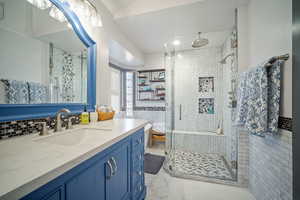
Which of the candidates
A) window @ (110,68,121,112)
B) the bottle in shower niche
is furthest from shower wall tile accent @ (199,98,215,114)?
the bottle in shower niche

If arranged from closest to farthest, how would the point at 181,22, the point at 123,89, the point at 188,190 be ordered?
the point at 188,190, the point at 181,22, the point at 123,89

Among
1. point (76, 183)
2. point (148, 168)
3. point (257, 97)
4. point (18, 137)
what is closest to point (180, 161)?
point (148, 168)

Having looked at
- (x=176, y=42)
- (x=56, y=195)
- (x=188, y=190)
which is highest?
(x=176, y=42)

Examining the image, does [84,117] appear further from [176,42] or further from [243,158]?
[176,42]

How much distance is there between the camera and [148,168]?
2.09m

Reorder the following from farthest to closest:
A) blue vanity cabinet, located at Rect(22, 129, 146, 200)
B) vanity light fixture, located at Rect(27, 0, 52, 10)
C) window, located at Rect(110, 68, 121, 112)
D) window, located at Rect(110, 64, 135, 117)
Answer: window, located at Rect(110, 64, 135, 117), window, located at Rect(110, 68, 121, 112), vanity light fixture, located at Rect(27, 0, 52, 10), blue vanity cabinet, located at Rect(22, 129, 146, 200)

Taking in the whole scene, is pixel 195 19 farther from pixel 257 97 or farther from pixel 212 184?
pixel 212 184

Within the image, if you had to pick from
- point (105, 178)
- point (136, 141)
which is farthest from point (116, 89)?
point (105, 178)

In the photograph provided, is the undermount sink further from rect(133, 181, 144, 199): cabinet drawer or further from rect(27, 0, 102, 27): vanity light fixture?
rect(27, 0, 102, 27): vanity light fixture

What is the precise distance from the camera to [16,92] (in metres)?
0.86

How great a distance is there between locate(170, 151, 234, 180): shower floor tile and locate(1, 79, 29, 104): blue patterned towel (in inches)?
80.7

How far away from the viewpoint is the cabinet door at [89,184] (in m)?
0.57

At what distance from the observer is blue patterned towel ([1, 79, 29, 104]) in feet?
2.68

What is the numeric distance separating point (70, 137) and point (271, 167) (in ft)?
6.02
